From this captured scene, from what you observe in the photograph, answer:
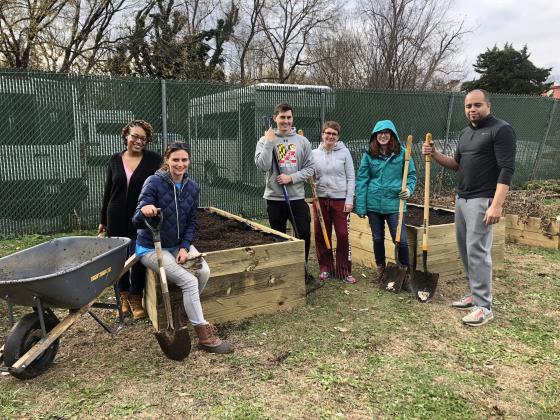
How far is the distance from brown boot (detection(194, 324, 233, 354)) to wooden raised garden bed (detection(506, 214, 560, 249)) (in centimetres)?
525

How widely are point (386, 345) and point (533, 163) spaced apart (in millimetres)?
10366

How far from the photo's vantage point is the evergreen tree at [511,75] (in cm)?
3347

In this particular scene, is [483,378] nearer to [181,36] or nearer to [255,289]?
[255,289]

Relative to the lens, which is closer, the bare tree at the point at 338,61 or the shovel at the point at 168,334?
the shovel at the point at 168,334

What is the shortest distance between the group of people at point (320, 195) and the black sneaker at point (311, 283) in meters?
0.01

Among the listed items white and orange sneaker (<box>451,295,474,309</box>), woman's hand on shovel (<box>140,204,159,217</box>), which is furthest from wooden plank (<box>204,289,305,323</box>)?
white and orange sneaker (<box>451,295,474,309</box>)

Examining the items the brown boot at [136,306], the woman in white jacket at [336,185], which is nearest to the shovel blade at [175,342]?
the brown boot at [136,306]

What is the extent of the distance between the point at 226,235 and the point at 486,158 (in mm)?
2536

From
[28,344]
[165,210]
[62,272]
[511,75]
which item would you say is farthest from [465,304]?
[511,75]

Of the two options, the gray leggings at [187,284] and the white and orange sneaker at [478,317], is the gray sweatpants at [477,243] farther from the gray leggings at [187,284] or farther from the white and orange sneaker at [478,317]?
the gray leggings at [187,284]

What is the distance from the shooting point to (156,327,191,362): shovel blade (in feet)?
10.4

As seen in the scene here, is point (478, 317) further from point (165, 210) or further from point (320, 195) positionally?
point (165, 210)

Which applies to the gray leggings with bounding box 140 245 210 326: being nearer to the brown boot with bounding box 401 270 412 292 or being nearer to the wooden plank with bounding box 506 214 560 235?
the brown boot with bounding box 401 270 412 292

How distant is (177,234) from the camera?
355cm
